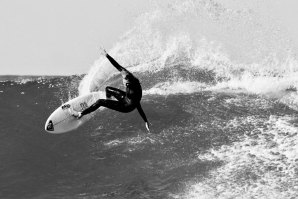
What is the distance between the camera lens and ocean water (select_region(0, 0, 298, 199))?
8844mm

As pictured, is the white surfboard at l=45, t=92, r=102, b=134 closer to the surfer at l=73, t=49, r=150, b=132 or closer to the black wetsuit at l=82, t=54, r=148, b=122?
the surfer at l=73, t=49, r=150, b=132

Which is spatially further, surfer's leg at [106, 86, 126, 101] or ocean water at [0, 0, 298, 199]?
surfer's leg at [106, 86, 126, 101]

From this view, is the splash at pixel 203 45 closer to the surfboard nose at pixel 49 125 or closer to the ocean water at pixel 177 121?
the ocean water at pixel 177 121

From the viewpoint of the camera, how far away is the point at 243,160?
9273 millimetres

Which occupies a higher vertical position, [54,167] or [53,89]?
[53,89]

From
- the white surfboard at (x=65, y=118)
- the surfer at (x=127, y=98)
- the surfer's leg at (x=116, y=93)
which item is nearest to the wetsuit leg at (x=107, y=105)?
the surfer at (x=127, y=98)

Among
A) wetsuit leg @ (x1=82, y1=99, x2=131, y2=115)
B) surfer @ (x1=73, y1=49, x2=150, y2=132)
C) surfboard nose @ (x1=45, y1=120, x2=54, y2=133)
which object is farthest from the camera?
surfboard nose @ (x1=45, y1=120, x2=54, y2=133)

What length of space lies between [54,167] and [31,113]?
3103 millimetres

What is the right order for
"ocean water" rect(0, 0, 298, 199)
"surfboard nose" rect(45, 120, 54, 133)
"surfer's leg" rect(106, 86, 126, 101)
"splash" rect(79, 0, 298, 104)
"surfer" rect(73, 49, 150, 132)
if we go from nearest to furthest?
"ocean water" rect(0, 0, 298, 199), "surfer" rect(73, 49, 150, 132), "surfer's leg" rect(106, 86, 126, 101), "surfboard nose" rect(45, 120, 54, 133), "splash" rect(79, 0, 298, 104)

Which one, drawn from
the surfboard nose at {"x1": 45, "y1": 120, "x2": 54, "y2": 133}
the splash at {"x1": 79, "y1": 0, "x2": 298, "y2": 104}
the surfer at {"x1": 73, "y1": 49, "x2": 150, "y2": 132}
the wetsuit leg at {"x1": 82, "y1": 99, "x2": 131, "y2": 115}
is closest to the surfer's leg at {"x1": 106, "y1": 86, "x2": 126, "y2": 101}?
the surfer at {"x1": 73, "y1": 49, "x2": 150, "y2": 132}

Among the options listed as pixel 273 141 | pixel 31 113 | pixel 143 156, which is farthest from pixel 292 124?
pixel 31 113

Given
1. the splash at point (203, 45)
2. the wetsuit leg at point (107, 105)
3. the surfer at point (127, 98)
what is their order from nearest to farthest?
the surfer at point (127, 98), the wetsuit leg at point (107, 105), the splash at point (203, 45)

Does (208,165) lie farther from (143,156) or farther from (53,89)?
(53,89)

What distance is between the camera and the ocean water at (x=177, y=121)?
8844 millimetres
